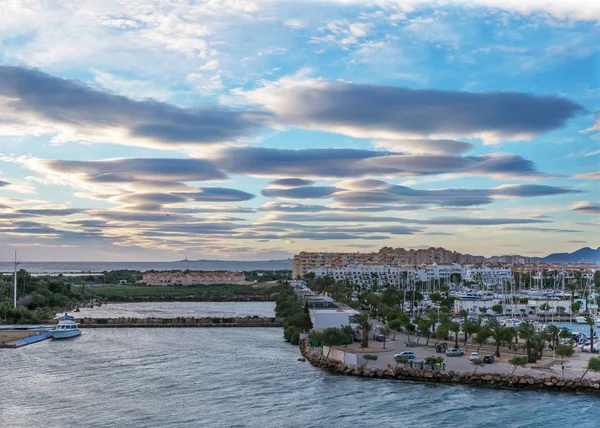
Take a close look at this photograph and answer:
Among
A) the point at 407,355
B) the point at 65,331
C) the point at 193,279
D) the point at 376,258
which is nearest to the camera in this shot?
the point at 407,355

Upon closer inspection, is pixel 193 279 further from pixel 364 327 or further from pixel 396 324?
pixel 364 327

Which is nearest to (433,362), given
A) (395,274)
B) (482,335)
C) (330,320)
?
(482,335)

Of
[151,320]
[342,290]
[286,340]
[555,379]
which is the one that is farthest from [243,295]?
[555,379]

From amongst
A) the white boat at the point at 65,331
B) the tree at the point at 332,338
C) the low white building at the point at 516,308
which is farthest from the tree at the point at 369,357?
the low white building at the point at 516,308

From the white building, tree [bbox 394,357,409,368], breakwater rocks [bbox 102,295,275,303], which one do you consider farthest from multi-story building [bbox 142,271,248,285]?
tree [bbox 394,357,409,368]

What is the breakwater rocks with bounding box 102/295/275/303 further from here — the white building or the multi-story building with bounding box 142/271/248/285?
the multi-story building with bounding box 142/271/248/285
